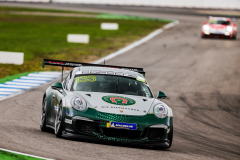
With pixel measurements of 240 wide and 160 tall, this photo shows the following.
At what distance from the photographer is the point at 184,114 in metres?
11.7

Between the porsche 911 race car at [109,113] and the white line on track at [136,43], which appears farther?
the white line on track at [136,43]

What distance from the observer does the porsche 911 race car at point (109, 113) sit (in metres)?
7.21

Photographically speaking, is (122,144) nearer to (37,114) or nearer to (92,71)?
(92,71)

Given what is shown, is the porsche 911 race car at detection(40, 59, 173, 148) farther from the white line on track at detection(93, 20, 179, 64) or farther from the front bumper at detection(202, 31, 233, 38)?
the front bumper at detection(202, 31, 233, 38)

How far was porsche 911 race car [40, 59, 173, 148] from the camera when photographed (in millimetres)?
7207

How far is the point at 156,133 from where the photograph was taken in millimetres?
7445

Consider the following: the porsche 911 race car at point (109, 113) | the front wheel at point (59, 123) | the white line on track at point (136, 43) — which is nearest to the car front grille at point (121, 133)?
the porsche 911 race car at point (109, 113)

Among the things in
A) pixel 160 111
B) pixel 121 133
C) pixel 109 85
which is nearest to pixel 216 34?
pixel 109 85

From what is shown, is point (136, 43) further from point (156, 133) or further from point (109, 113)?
point (109, 113)

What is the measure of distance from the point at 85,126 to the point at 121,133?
0.55 metres

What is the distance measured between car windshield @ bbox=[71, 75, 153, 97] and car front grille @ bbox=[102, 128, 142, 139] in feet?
3.32

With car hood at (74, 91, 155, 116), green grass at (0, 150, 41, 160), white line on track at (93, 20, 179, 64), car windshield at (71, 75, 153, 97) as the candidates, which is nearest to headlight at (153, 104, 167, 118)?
car hood at (74, 91, 155, 116)

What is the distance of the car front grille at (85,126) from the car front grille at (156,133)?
0.85m

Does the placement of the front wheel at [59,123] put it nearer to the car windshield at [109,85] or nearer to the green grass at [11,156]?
the car windshield at [109,85]
